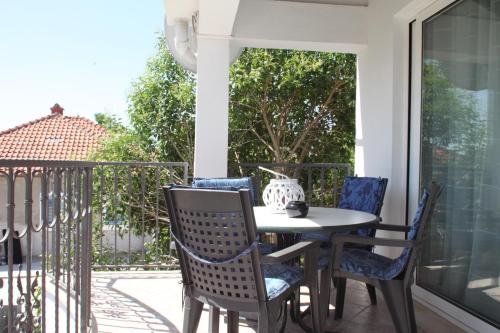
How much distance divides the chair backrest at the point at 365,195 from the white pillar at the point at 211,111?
114cm

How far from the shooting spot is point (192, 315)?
6.49 ft

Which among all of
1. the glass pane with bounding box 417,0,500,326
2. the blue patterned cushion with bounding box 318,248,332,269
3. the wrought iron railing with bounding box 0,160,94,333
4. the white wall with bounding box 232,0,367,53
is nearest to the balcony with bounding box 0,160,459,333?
the wrought iron railing with bounding box 0,160,94,333

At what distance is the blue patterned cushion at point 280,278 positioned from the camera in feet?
6.07

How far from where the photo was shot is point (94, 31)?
21031 millimetres

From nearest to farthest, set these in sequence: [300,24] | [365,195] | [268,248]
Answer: [268,248], [365,195], [300,24]

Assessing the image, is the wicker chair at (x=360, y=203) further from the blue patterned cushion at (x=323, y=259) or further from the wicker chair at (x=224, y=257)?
the wicker chair at (x=224, y=257)

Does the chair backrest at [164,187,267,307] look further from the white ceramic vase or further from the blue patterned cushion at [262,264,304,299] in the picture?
the white ceramic vase

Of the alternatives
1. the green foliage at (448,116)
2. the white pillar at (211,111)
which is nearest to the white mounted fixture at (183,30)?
the white pillar at (211,111)

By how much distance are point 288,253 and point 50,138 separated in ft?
45.7

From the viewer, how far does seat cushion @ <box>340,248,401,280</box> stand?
7.40 ft

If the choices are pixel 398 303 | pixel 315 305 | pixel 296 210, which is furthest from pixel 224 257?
pixel 398 303

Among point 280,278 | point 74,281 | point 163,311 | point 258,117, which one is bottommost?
point 163,311

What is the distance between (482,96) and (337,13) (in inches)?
80.1

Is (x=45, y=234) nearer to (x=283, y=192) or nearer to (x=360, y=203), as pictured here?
(x=283, y=192)
